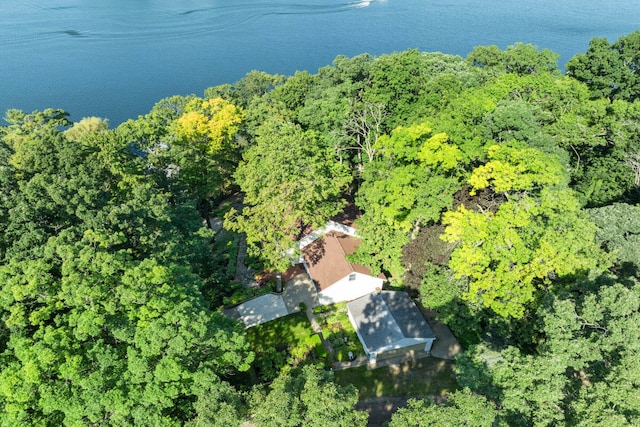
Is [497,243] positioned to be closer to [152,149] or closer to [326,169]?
[326,169]

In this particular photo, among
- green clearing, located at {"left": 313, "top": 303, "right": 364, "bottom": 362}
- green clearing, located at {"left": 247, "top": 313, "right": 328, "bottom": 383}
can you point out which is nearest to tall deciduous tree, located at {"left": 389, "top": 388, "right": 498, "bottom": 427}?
green clearing, located at {"left": 247, "top": 313, "right": 328, "bottom": 383}

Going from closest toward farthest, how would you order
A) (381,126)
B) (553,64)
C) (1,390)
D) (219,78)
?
(1,390) < (381,126) < (553,64) < (219,78)

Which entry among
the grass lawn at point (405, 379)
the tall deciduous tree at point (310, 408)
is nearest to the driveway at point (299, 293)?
the grass lawn at point (405, 379)

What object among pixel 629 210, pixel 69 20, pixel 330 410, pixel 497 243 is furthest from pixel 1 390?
pixel 69 20

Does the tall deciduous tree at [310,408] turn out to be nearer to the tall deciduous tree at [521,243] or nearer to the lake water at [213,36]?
the tall deciduous tree at [521,243]

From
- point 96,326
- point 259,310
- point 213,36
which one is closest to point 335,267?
point 259,310

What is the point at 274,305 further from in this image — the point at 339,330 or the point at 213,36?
the point at 213,36
